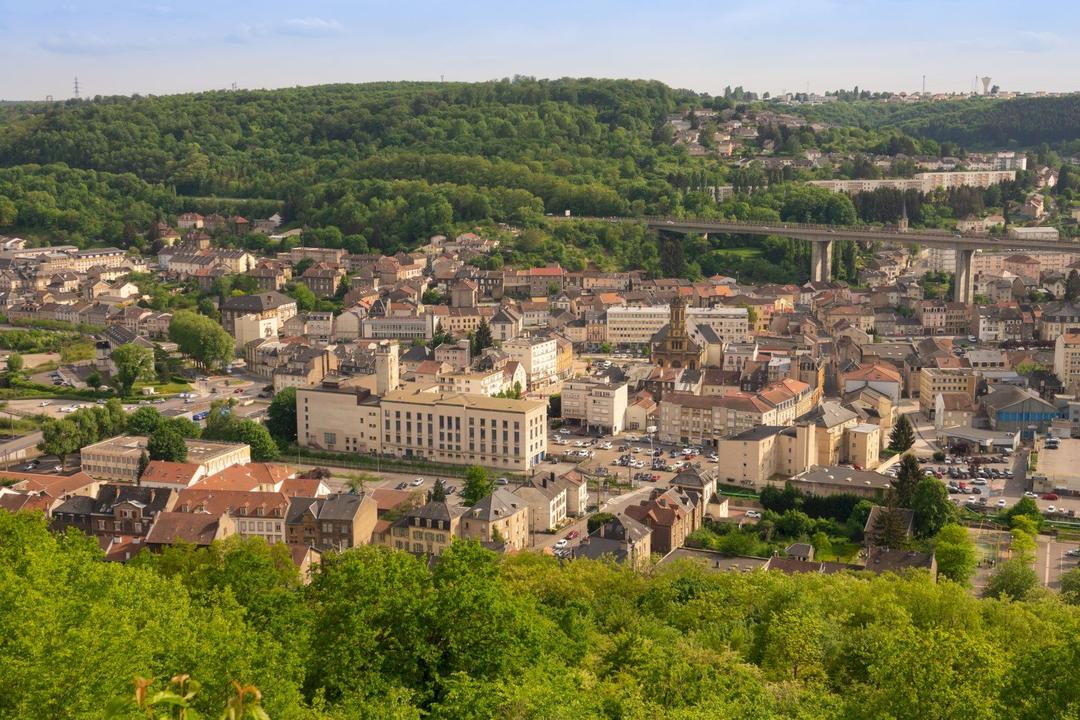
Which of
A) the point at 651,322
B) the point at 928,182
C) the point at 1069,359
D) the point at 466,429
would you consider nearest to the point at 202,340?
the point at 466,429

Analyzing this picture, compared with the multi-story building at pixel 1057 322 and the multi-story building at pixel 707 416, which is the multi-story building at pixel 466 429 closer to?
the multi-story building at pixel 707 416

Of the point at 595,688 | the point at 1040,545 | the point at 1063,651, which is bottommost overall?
the point at 1040,545

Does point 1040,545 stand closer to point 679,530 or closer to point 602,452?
point 679,530

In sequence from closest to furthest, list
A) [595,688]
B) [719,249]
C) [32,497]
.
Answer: [595,688]
[32,497]
[719,249]

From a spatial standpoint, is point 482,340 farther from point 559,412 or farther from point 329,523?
point 329,523

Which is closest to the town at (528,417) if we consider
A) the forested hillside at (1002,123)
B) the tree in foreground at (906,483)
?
the tree in foreground at (906,483)

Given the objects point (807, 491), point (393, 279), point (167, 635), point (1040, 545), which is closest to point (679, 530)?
point (807, 491)
